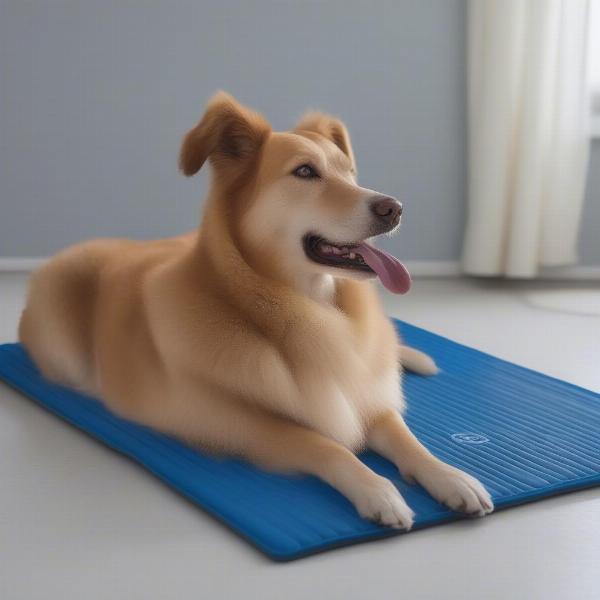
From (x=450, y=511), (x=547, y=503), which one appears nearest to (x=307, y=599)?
(x=450, y=511)

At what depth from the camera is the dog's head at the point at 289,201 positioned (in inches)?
87.3

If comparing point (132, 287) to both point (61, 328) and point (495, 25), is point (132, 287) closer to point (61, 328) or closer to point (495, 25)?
point (61, 328)

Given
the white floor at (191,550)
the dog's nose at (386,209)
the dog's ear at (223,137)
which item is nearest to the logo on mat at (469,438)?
the white floor at (191,550)

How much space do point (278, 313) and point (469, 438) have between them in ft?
1.78

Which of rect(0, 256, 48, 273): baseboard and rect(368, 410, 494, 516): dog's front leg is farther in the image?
rect(0, 256, 48, 273): baseboard

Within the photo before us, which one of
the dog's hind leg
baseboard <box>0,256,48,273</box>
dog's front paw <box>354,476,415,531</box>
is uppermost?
dog's front paw <box>354,476,415,531</box>

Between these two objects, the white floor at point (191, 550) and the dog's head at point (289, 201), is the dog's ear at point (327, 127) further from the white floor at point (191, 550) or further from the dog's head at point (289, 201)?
the white floor at point (191, 550)

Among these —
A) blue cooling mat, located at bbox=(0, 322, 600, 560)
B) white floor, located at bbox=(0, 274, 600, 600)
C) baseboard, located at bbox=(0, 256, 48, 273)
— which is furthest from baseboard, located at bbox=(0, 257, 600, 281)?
white floor, located at bbox=(0, 274, 600, 600)

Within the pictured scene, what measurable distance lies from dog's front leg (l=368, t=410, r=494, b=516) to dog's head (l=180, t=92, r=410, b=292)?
0.97ft

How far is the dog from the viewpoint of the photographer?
222 centimetres

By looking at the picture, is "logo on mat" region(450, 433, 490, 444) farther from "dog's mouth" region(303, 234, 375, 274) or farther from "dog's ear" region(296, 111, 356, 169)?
"dog's ear" region(296, 111, 356, 169)

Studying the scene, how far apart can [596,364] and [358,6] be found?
1.75 metres

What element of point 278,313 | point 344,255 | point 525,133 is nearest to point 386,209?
point 344,255

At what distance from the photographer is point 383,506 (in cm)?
198
